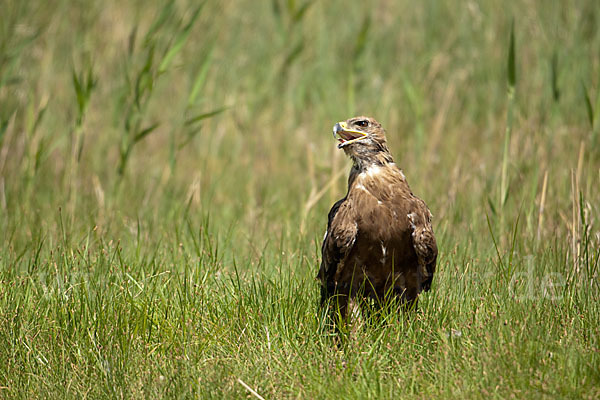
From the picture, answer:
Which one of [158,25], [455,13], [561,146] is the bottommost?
[561,146]

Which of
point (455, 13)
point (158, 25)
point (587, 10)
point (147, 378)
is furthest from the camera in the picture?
point (455, 13)

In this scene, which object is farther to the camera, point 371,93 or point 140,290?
point 371,93

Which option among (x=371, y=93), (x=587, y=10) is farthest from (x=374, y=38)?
(x=587, y=10)

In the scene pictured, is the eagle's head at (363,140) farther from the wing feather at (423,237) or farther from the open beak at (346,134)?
the wing feather at (423,237)

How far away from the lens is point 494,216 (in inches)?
208

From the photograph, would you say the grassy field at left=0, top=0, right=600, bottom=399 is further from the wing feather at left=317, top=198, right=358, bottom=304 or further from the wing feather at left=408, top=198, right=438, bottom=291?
the wing feather at left=408, top=198, right=438, bottom=291

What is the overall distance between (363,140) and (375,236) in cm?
61

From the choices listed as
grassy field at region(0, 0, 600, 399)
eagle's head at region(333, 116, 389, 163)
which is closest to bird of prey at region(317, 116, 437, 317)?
eagle's head at region(333, 116, 389, 163)

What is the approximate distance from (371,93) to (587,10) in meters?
2.37

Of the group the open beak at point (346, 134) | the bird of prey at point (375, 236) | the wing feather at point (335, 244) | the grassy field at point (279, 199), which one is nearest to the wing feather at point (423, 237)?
the bird of prey at point (375, 236)

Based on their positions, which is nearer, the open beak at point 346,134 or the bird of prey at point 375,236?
the bird of prey at point 375,236

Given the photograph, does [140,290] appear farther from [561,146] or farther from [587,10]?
[587,10]

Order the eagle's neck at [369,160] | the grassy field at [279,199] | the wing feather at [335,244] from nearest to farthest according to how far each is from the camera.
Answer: the grassy field at [279,199] < the wing feather at [335,244] < the eagle's neck at [369,160]

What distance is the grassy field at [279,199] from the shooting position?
11.6 feet
